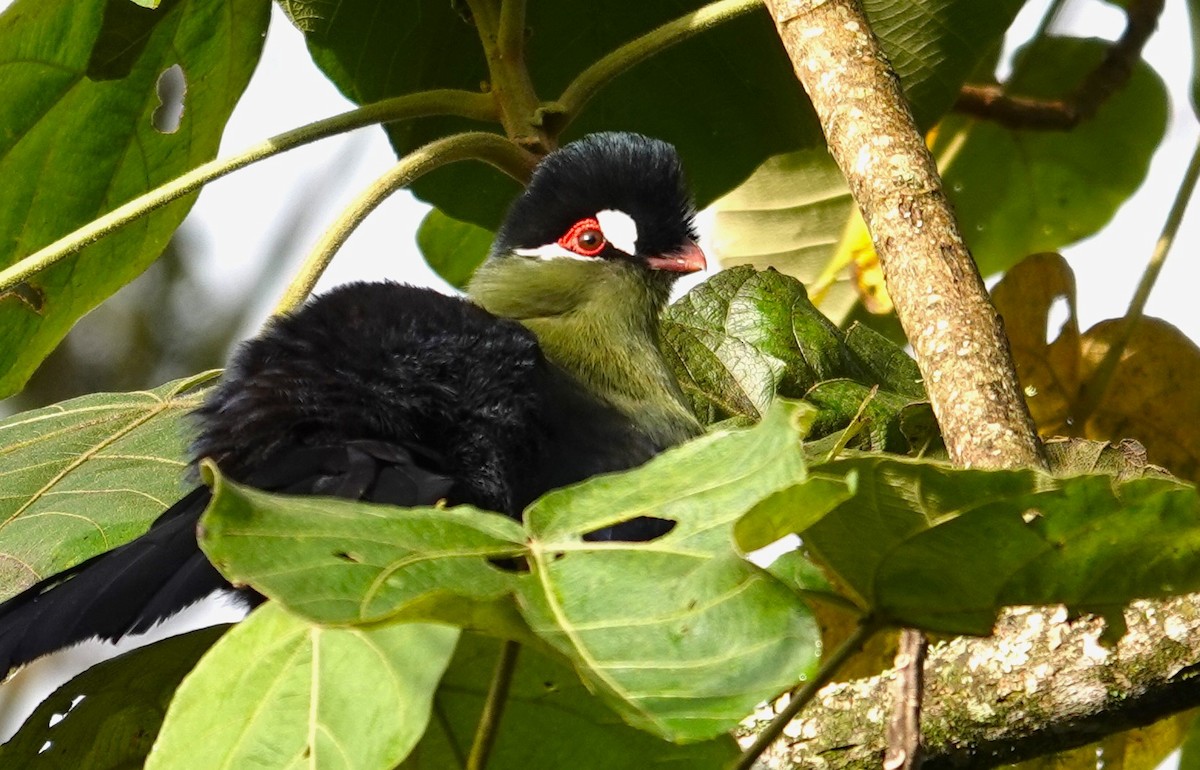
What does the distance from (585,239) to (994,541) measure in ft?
6.33

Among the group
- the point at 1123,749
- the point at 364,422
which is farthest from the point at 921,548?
the point at 1123,749

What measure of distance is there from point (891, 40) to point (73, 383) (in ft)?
14.4

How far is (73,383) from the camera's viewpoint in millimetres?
6340

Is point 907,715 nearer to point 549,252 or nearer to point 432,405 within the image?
point 432,405

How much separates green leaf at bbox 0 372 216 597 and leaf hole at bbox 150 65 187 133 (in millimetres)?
604

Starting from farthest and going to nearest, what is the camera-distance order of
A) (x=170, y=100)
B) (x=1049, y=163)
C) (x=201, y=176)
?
1. (x=1049, y=163)
2. (x=170, y=100)
3. (x=201, y=176)

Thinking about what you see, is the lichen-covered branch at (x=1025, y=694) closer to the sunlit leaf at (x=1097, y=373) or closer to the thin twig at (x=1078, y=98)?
the sunlit leaf at (x=1097, y=373)

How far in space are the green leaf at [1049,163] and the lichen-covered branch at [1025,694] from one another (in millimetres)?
2049

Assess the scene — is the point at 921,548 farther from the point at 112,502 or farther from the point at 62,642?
the point at 112,502

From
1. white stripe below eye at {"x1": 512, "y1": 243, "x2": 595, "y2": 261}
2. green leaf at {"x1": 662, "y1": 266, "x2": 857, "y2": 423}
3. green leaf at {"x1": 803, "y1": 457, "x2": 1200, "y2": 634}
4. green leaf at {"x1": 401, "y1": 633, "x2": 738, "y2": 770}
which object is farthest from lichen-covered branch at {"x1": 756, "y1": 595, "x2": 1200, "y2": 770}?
white stripe below eye at {"x1": 512, "y1": 243, "x2": 595, "y2": 261}

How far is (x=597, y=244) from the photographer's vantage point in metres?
3.20

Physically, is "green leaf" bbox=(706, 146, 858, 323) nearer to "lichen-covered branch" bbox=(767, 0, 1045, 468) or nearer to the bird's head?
the bird's head

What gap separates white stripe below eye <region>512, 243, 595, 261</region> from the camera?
124 inches

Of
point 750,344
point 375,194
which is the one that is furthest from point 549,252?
point 375,194
